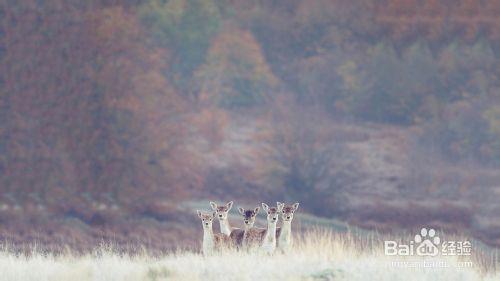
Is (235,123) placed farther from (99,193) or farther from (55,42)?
(99,193)

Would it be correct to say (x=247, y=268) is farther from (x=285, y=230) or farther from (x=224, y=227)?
(x=224, y=227)

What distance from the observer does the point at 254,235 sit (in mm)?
14047

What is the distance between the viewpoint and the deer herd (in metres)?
13.9

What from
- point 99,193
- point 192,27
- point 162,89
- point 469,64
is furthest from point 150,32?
point 99,193

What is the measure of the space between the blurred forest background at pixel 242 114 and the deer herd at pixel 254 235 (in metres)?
7.15

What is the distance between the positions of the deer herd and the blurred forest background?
23.5 ft

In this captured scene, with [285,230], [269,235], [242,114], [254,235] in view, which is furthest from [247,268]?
[242,114]

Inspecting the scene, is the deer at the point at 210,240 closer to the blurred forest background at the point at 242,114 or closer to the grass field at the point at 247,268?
the grass field at the point at 247,268

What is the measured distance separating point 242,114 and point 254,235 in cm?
3458

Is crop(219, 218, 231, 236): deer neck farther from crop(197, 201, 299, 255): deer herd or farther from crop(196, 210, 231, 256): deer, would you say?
crop(196, 210, 231, 256): deer

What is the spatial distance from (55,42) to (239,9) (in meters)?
23.9

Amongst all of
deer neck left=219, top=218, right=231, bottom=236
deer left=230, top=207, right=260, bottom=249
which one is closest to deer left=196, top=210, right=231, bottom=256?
deer left=230, top=207, right=260, bottom=249

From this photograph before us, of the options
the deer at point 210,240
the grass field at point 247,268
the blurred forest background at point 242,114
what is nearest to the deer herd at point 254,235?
the deer at point 210,240

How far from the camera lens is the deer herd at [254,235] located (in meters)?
13.9
